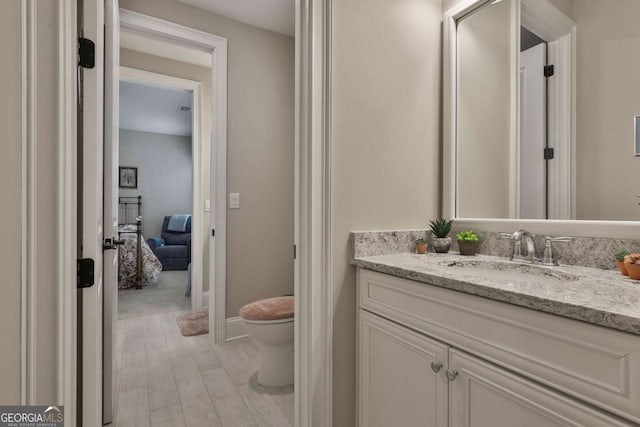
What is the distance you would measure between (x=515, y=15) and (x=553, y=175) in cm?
76

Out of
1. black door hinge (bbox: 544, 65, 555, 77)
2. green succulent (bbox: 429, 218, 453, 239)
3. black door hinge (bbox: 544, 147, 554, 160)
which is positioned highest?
black door hinge (bbox: 544, 65, 555, 77)

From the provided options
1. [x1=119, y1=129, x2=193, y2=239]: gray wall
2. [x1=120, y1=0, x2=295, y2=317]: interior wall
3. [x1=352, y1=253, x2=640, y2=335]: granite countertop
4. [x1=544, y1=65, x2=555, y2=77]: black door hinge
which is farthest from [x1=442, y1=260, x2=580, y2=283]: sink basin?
[x1=119, y1=129, x2=193, y2=239]: gray wall

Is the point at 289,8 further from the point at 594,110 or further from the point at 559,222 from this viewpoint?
the point at 559,222

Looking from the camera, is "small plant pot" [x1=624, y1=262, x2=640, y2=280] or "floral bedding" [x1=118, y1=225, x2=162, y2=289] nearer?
"small plant pot" [x1=624, y1=262, x2=640, y2=280]

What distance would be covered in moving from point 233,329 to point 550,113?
2.55m

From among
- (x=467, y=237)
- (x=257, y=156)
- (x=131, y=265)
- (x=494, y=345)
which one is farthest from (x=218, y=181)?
(x=131, y=265)

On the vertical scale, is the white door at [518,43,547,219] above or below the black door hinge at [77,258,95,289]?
above

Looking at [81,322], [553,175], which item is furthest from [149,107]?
[553,175]

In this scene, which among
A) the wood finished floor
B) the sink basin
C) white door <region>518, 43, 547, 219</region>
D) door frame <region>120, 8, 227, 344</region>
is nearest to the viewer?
the sink basin

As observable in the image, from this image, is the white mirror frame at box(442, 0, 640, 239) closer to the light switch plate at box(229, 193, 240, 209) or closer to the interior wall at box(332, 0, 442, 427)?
the interior wall at box(332, 0, 442, 427)

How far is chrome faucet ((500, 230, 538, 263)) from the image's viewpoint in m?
1.27

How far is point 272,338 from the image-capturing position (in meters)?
1.88

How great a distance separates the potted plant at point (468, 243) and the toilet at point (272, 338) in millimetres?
1070

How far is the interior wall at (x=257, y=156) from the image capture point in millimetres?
2629
